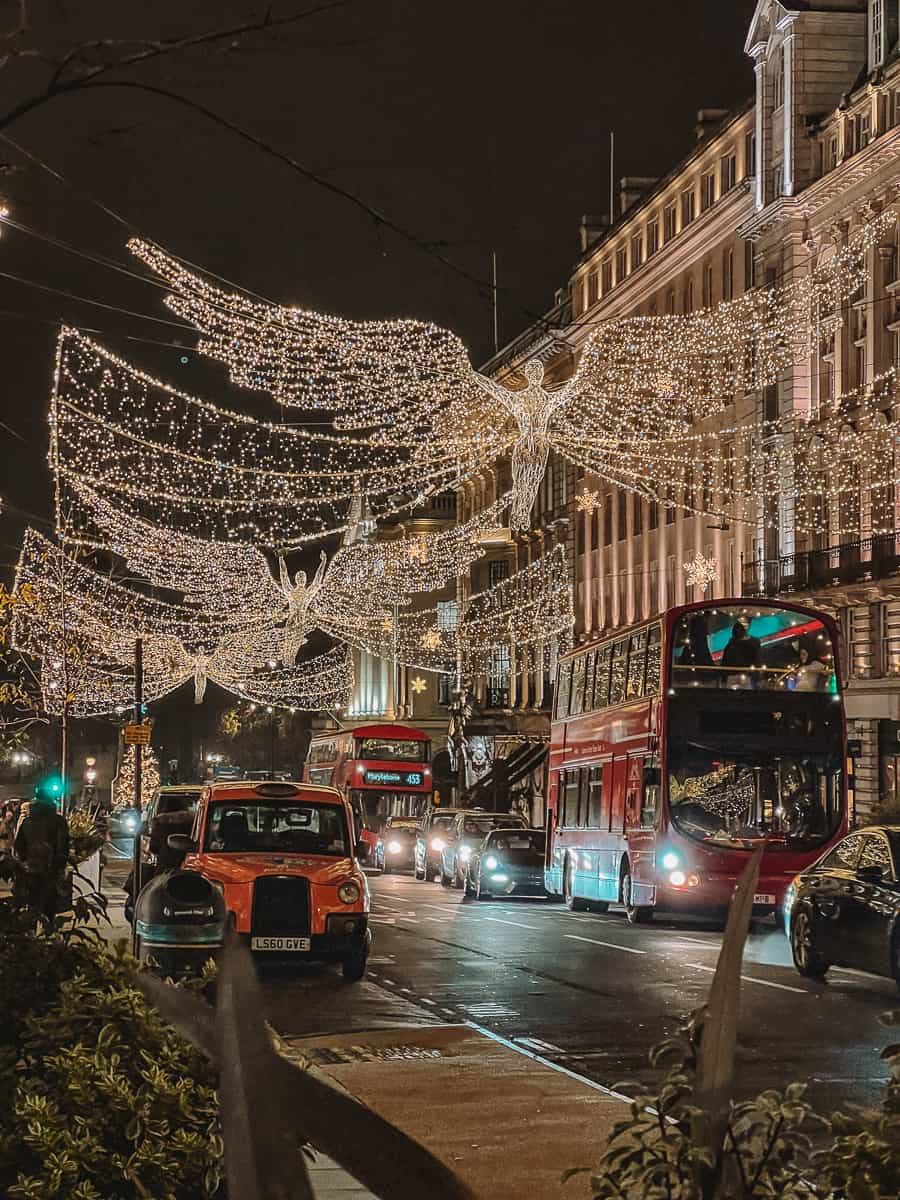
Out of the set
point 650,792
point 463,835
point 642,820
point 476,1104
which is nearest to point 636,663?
point 650,792

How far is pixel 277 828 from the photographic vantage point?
19.7m

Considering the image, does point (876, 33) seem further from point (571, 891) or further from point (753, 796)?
point (753, 796)

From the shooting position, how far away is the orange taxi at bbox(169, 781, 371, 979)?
18.4 meters

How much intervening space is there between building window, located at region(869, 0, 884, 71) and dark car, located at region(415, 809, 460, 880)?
21.1 m

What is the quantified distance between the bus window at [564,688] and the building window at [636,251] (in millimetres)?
30575

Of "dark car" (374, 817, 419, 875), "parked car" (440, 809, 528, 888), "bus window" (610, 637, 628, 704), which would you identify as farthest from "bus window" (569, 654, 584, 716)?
"dark car" (374, 817, 419, 875)

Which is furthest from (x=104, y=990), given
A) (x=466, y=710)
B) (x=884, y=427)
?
(x=466, y=710)

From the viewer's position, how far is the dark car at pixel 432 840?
156ft

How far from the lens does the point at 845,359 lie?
47.4 metres

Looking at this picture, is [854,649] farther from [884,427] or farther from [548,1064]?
[548,1064]

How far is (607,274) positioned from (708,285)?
437 inches

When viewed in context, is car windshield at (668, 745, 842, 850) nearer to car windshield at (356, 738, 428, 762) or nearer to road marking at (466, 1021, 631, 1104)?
road marking at (466, 1021, 631, 1104)

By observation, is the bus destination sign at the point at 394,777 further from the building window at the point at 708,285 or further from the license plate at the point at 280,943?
the license plate at the point at 280,943

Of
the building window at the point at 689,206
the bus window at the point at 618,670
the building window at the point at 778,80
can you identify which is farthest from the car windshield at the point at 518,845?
the building window at the point at 689,206
